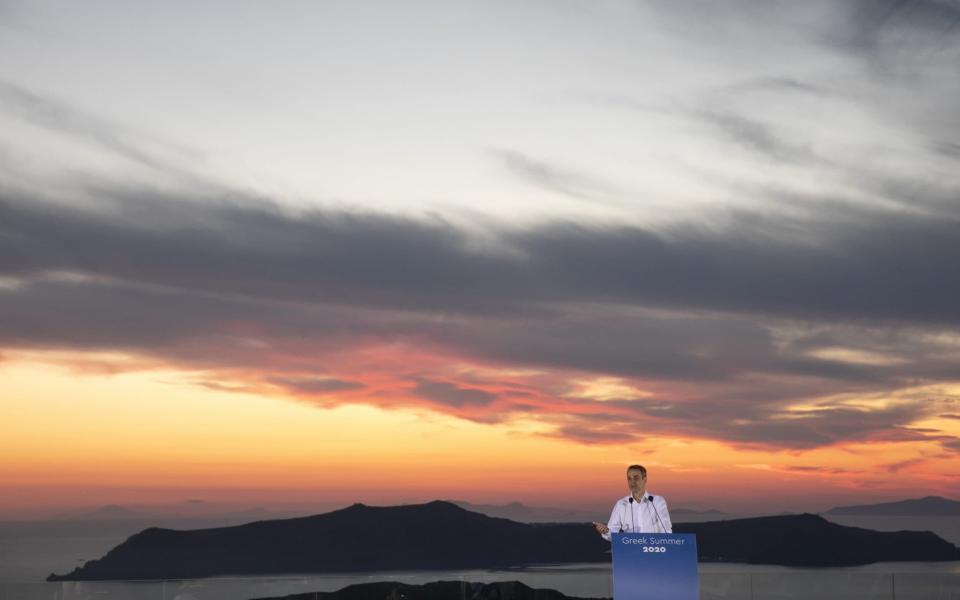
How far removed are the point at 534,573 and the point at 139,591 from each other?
538 centimetres

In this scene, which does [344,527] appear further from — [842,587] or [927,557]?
[842,587]

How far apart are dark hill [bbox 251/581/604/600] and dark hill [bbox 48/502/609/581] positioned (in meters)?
129

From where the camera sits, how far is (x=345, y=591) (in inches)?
667

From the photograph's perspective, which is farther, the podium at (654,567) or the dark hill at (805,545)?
the dark hill at (805,545)

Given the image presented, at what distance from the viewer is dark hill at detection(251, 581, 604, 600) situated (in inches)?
664

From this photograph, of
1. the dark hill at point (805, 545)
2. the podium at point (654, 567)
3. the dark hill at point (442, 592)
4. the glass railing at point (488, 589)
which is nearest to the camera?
the podium at point (654, 567)

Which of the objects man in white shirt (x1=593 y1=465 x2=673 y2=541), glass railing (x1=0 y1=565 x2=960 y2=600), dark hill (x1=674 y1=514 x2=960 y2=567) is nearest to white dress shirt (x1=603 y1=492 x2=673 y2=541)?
man in white shirt (x1=593 y1=465 x2=673 y2=541)

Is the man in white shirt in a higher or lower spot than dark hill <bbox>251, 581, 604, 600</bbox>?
higher

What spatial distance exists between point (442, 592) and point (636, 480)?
5.56 m

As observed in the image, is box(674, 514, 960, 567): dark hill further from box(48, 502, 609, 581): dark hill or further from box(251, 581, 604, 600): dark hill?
box(251, 581, 604, 600): dark hill

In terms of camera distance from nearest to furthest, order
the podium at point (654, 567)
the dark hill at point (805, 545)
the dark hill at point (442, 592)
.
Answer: the podium at point (654, 567) → the dark hill at point (442, 592) → the dark hill at point (805, 545)

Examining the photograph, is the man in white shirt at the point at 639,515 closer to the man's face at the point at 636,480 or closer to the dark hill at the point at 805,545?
the man's face at the point at 636,480

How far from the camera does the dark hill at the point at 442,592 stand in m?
16.9

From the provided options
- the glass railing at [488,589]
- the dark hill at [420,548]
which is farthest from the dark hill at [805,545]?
the glass railing at [488,589]
